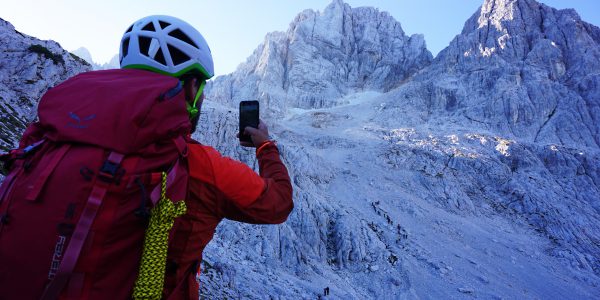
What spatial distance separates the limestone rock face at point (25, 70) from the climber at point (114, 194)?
16.4m

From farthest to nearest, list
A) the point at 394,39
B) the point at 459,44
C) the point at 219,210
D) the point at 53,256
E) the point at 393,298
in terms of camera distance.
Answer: the point at 394,39 → the point at 459,44 → the point at 393,298 → the point at 219,210 → the point at 53,256

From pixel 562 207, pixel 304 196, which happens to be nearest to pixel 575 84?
pixel 562 207

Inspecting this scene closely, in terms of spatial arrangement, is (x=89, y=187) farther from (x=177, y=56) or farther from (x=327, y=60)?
(x=327, y=60)

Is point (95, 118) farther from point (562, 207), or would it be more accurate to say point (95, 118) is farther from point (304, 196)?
point (562, 207)

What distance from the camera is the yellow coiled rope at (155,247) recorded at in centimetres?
213

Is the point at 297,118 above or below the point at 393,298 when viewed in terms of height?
above

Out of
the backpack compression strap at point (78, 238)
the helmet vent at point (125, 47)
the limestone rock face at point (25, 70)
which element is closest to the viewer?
the backpack compression strap at point (78, 238)

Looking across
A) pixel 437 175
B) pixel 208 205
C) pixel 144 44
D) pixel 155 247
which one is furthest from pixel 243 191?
pixel 437 175

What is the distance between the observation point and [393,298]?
79.6 ft

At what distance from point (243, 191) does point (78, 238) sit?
108cm

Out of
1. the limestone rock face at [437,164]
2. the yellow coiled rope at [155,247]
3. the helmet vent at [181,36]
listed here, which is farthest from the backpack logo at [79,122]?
the limestone rock face at [437,164]

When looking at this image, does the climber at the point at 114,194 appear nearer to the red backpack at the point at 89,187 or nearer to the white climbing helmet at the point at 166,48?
the red backpack at the point at 89,187

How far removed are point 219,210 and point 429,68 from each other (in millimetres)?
108964

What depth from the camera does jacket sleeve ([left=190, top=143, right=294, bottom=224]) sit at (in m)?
2.48
